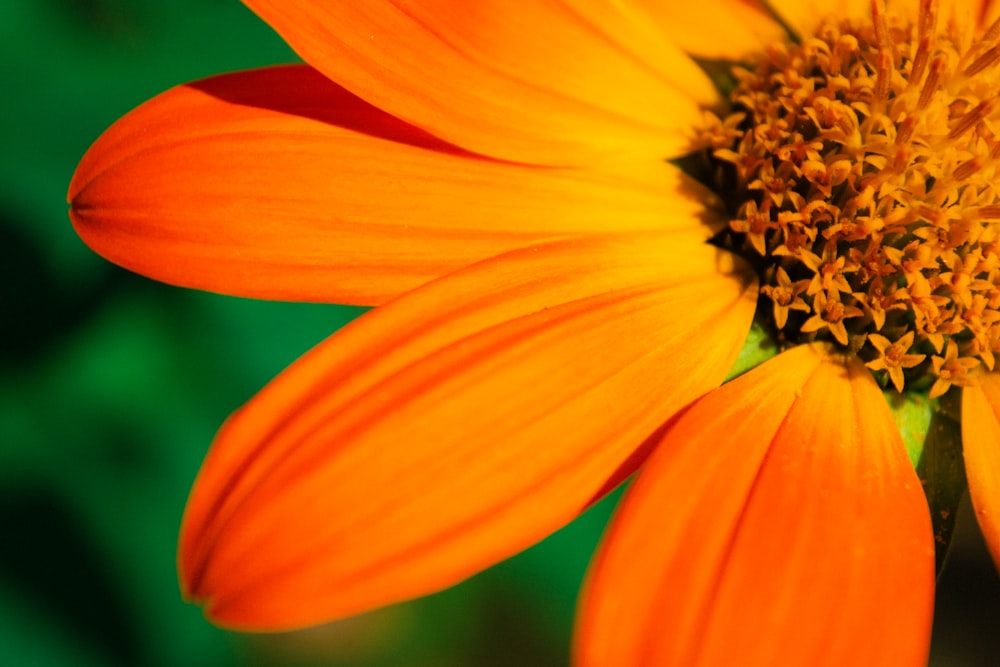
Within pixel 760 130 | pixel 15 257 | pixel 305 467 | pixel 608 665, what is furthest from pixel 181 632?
pixel 760 130

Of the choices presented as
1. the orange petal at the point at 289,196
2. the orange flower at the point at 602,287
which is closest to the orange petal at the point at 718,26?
the orange flower at the point at 602,287

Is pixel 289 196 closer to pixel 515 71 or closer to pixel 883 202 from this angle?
pixel 515 71

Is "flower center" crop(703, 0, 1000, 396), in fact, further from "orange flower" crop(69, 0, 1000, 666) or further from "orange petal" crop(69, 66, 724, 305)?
"orange petal" crop(69, 66, 724, 305)

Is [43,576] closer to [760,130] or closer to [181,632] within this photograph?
[181,632]

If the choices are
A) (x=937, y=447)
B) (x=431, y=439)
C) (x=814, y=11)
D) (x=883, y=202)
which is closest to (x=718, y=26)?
(x=814, y=11)

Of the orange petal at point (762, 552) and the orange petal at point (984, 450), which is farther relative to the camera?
the orange petal at point (984, 450)

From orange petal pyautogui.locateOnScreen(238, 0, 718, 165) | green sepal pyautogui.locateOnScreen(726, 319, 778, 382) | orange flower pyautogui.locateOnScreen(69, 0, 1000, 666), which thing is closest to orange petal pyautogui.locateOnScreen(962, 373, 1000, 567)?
orange flower pyautogui.locateOnScreen(69, 0, 1000, 666)

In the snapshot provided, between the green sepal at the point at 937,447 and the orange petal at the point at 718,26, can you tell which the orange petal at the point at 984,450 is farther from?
the orange petal at the point at 718,26
